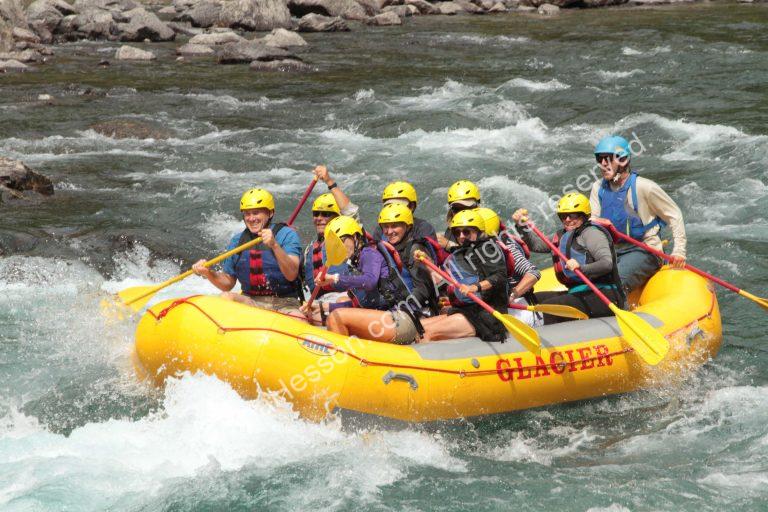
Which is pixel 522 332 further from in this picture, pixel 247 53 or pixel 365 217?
pixel 247 53

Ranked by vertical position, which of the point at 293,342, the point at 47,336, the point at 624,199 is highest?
the point at 624,199

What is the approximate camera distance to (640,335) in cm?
636

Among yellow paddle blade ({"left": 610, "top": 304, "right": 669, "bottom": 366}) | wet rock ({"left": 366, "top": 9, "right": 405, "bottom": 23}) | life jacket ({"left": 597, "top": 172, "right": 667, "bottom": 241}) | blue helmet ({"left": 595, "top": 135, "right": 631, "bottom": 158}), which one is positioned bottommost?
yellow paddle blade ({"left": 610, "top": 304, "right": 669, "bottom": 366})

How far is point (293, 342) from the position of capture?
5984mm

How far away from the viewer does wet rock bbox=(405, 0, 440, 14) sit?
31.8 meters

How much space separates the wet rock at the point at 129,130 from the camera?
48.1ft

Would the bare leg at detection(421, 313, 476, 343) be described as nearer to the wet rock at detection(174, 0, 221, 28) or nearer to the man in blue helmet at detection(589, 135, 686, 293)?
the man in blue helmet at detection(589, 135, 686, 293)

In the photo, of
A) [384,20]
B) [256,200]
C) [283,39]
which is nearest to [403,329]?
[256,200]

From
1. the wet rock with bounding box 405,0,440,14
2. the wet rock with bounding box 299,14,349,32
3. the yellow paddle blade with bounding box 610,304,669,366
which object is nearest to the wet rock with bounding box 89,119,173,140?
the yellow paddle blade with bounding box 610,304,669,366

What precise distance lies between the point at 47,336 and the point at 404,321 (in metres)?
3.37

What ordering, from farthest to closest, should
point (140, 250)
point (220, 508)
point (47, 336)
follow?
point (140, 250) < point (47, 336) < point (220, 508)

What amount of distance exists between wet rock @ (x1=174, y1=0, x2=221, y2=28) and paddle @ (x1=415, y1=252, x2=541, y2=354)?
23873 mm

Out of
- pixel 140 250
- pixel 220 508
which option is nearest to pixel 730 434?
pixel 220 508

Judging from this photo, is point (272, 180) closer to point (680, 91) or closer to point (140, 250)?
point (140, 250)
